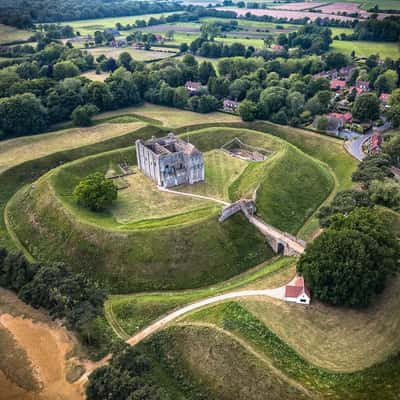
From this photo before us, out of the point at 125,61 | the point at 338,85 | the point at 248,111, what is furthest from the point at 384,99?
the point at 125,61

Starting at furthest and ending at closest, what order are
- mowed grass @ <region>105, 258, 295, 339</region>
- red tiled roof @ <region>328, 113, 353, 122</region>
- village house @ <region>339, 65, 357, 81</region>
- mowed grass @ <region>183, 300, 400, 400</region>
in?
1. village house @ <region>339, 65, 357, 81</region>
2. red tiled roof @ <region>328, 113, 353, 122</region>
3. mowed grass @ <region>105, 258, 295, 339</region>
4. mowed grass @ <region>183, 300, 400, 400</region>

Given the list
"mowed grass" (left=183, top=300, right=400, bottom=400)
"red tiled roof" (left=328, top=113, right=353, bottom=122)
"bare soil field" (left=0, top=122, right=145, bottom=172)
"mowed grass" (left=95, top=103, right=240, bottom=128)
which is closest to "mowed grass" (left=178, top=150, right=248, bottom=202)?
"mowed grass" (left=95, top=103, right=240, bottom=128)

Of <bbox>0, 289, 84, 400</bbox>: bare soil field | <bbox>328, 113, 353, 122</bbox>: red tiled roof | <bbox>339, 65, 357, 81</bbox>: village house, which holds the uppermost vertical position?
<bbox>0, 289, 84, 400</bbox>: bare soil field

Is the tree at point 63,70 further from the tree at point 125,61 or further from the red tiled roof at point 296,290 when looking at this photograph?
the red tiled roof at point 296,290

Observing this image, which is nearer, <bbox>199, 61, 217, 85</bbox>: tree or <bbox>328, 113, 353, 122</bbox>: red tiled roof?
<bbox>328, 113, 353, 122</bbox>: red tiled roof

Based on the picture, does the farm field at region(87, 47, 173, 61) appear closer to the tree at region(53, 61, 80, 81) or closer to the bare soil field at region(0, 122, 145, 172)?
the tree at region(53, 61, 80, 81)

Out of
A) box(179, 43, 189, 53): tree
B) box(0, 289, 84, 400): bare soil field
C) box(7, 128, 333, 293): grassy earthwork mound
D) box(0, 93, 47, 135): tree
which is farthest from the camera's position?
box(179, 43, 189, 53): tree

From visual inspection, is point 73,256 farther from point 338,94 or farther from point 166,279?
point 338,94
